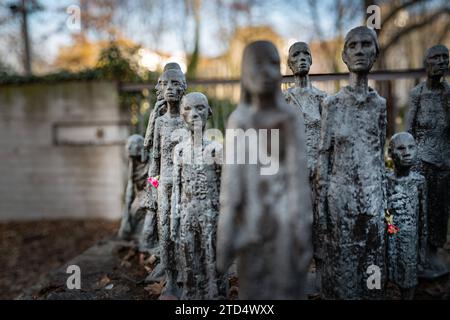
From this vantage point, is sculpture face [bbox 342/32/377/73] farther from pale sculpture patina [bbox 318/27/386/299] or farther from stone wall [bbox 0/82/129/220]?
stone wall [bbox 0/82/129/220]

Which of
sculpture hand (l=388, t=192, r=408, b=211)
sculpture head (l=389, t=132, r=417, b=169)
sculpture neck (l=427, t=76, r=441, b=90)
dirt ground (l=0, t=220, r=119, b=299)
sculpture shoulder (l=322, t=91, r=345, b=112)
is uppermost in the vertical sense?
sculpture neck (l=427, t=76, r=441, b=90)

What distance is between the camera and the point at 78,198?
32.7 feet

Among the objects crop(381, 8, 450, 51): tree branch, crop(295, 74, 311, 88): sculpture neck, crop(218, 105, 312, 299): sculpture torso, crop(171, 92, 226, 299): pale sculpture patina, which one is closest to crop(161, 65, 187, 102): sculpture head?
crop(171, 92, 226, 299): pale sculpture patina

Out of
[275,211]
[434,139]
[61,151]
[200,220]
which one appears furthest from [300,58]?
[61,151]

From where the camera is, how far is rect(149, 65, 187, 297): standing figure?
3.67 meters

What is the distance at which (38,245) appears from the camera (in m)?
8.68

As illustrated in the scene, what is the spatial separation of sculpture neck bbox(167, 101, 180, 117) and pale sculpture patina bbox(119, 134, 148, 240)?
1.47 metres

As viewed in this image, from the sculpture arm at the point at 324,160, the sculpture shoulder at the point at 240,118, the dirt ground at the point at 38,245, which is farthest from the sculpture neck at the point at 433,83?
the dirt ground at the point at 38,245

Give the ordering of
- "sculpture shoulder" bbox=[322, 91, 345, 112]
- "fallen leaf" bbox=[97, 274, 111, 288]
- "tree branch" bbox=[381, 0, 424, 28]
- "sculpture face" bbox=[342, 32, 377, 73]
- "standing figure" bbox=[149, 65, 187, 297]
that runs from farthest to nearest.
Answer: "tree branch" bbox=[381, 0, 424, 28]
"fallen leaf" bbox=[97, 274, 111, 288]
"standing figure" bbox=[149, 65, 187, 297]
"sculpture shoulder" bbox=[322, 91, 345, 112]
"sculpture face" bbox=[342, 32, 377, 73]

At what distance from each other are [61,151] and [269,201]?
8.96 metres

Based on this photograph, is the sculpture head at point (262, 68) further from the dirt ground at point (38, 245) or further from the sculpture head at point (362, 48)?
the dirt ground at point (38, 245)

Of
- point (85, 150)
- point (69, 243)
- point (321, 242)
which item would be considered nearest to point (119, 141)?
point (85, 150)

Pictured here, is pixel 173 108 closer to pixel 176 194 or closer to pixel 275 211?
pixel 176 194
